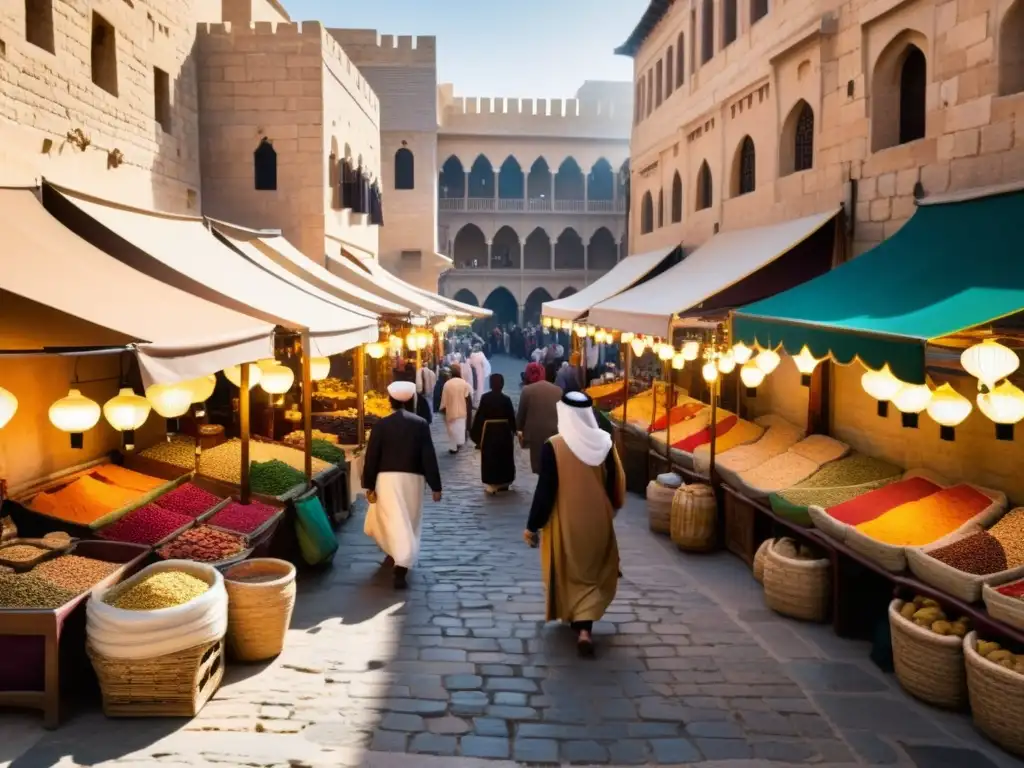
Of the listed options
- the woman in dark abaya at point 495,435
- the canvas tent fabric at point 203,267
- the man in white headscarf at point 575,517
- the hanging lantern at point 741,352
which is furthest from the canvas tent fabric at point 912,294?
the canvas tent fabric at point 203,267

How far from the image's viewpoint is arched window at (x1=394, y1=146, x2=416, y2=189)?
2644 centimetres

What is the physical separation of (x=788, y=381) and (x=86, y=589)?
770 centimetres

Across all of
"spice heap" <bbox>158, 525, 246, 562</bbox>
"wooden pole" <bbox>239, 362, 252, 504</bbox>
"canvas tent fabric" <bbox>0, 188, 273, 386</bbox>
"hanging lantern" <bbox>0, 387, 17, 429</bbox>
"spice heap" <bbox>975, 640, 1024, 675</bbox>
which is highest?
"canvas tent fabric" <bbox>0, 188, 273, 386</bbox>

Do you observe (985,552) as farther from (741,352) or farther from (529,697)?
(741,352)

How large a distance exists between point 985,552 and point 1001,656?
0.82 m

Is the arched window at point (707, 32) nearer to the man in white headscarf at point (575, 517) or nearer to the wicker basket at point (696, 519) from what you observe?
the wicker basket at point (696, 519)

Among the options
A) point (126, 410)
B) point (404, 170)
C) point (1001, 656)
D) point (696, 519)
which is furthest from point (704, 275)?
point (404, 170)

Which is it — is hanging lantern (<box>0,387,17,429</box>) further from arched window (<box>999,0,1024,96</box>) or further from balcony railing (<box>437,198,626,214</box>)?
balcony railing (<box>437,198,626,214</box>)

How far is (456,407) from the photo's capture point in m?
13.1

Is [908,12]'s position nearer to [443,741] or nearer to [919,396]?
[919,396]

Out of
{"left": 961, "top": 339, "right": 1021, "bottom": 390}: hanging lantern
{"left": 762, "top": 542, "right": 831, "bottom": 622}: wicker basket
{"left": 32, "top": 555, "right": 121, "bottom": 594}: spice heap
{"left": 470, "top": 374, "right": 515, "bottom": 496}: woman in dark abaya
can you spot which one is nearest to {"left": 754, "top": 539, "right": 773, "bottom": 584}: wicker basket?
{"left": 762, "top": 542, "right": 831, "bottom": 622}: wicker basket

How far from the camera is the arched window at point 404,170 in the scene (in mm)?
26438

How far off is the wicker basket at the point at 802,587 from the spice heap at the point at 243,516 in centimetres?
369

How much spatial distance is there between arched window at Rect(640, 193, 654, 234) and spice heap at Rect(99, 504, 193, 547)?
1296 centimetres
